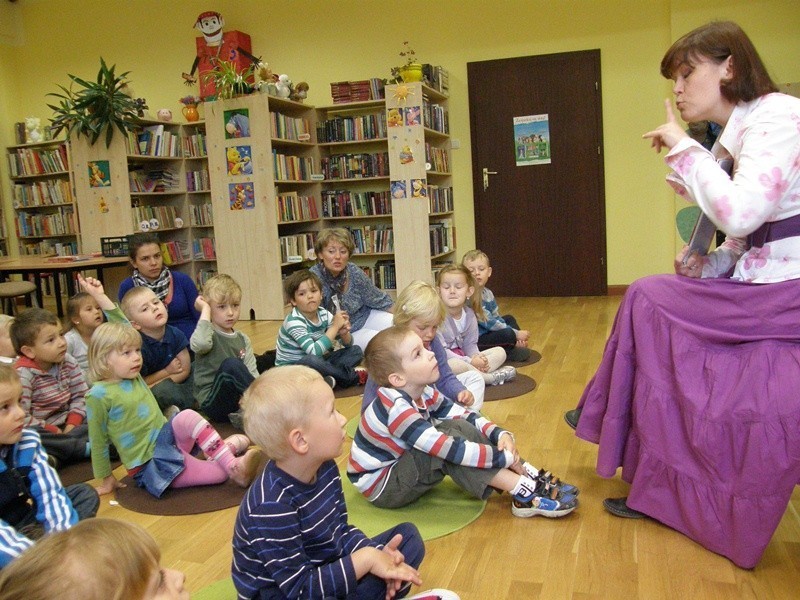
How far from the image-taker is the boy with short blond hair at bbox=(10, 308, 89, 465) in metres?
2.93

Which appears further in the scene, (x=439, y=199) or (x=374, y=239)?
(x=374, y=239)

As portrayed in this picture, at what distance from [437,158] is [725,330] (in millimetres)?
5317

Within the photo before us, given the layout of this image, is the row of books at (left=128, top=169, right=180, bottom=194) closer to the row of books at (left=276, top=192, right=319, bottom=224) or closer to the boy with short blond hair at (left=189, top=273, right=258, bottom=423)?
the row of books at (left=276, top=192, right=319, bottom=224)

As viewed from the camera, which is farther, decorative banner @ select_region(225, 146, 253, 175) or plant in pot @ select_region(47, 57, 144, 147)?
decorative banner @ select_region(225, 146, 253, 175)

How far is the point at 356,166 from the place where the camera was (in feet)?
23.7

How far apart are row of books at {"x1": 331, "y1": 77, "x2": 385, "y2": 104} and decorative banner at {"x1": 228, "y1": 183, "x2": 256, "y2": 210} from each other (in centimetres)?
146

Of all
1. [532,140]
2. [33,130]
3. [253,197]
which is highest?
[33,130]

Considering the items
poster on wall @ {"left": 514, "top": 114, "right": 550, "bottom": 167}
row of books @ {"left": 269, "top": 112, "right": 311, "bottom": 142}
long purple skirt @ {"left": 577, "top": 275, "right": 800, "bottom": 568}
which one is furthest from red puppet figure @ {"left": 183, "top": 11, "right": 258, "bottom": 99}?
long purple skirt @ {"left": 577, "top": 275, "right": 800, "bottom": 568}

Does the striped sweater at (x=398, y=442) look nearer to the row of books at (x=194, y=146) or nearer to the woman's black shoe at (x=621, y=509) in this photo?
the woman's black shoe at (x=621, y=509)

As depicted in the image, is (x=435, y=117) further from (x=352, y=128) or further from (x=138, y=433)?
(x=138, y=433)

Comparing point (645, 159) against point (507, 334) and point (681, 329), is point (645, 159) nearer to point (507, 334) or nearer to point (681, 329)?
point (507, 334)

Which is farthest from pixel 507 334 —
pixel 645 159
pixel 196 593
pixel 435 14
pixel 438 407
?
pixel 435 14

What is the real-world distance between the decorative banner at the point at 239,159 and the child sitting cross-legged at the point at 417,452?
4437 mm

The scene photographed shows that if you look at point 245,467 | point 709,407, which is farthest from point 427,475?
point 709,407
